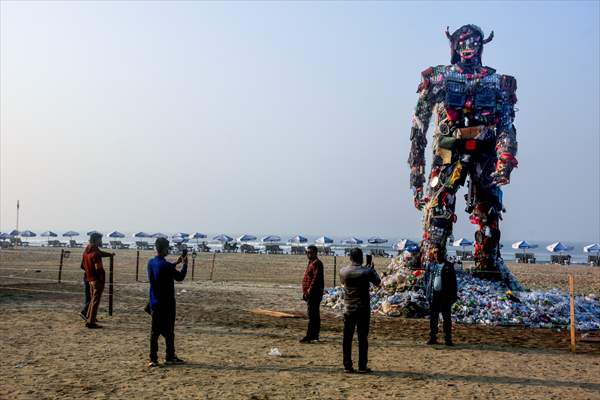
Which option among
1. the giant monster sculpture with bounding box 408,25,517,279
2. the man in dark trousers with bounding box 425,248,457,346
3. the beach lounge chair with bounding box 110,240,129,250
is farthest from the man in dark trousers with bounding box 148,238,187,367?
the beach lounge chair with bounding box 110,240,129,250

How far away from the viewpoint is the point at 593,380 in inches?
327

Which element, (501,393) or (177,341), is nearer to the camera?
(501,393)

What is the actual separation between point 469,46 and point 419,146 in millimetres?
2924

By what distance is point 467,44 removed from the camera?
51.1ft

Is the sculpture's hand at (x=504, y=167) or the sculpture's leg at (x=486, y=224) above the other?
the sculpture's hand at (x=504, y=167)

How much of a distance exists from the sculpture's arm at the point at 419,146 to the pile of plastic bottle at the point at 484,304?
189 centimetres

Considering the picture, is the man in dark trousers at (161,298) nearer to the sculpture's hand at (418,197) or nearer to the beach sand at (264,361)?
the beach sand at (264,361)

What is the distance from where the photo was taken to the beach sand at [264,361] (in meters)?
7.39

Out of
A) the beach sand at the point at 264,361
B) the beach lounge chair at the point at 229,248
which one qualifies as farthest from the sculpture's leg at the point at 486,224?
the beach lounge chair at the point at 229,248

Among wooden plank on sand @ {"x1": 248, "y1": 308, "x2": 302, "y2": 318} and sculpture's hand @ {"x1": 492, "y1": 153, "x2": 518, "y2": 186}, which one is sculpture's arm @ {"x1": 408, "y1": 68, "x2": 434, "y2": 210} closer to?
sculpture's hand @ {"x1": 492, "y1": 153, "x2": 518, "y2": 186}

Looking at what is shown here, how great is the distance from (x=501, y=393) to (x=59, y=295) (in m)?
14.4

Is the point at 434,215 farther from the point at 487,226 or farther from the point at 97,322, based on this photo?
the point at 97,322

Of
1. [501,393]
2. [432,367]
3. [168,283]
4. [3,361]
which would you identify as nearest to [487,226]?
[432,367]

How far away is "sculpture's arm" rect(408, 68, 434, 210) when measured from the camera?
1592 cm
